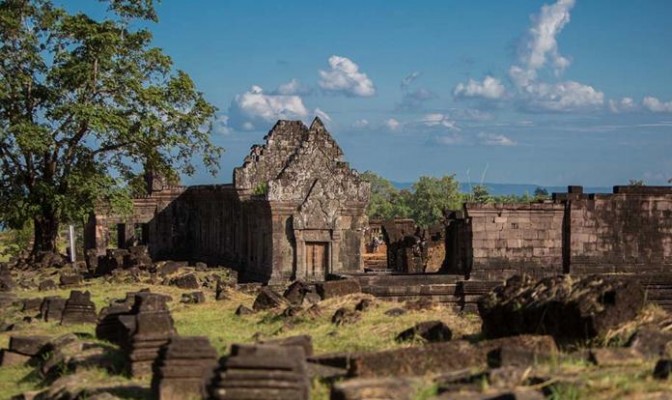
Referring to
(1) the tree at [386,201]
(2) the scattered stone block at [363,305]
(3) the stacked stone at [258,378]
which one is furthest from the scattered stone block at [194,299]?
(1) the tree at [386,201]

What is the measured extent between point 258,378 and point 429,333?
4564 mm

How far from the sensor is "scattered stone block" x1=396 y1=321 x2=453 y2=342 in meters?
12.8

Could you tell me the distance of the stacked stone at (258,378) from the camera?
8.66 m

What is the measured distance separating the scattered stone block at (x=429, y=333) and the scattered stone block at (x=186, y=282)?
14485 mm

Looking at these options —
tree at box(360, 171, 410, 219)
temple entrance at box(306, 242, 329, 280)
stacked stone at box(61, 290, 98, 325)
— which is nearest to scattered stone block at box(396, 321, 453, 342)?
stacked stone at box(61, 290, 98, 325)

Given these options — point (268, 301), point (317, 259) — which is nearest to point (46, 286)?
point (317, 259)

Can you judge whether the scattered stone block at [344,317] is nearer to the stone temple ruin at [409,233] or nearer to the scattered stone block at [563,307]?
the scattered stone block at [563,307]

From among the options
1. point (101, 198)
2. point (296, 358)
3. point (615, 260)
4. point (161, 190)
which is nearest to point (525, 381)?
point (296, 358)

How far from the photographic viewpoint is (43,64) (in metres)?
34.2

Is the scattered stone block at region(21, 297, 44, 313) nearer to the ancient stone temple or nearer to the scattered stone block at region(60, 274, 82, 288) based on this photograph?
the scattered stone block at region(60, 274, 82, 288)

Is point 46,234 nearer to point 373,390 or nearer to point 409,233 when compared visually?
point 409,233

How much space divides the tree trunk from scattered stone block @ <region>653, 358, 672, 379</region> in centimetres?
2936

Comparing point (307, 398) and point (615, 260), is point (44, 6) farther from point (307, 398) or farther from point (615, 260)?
point (307, 398)

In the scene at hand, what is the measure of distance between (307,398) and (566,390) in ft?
7.42
